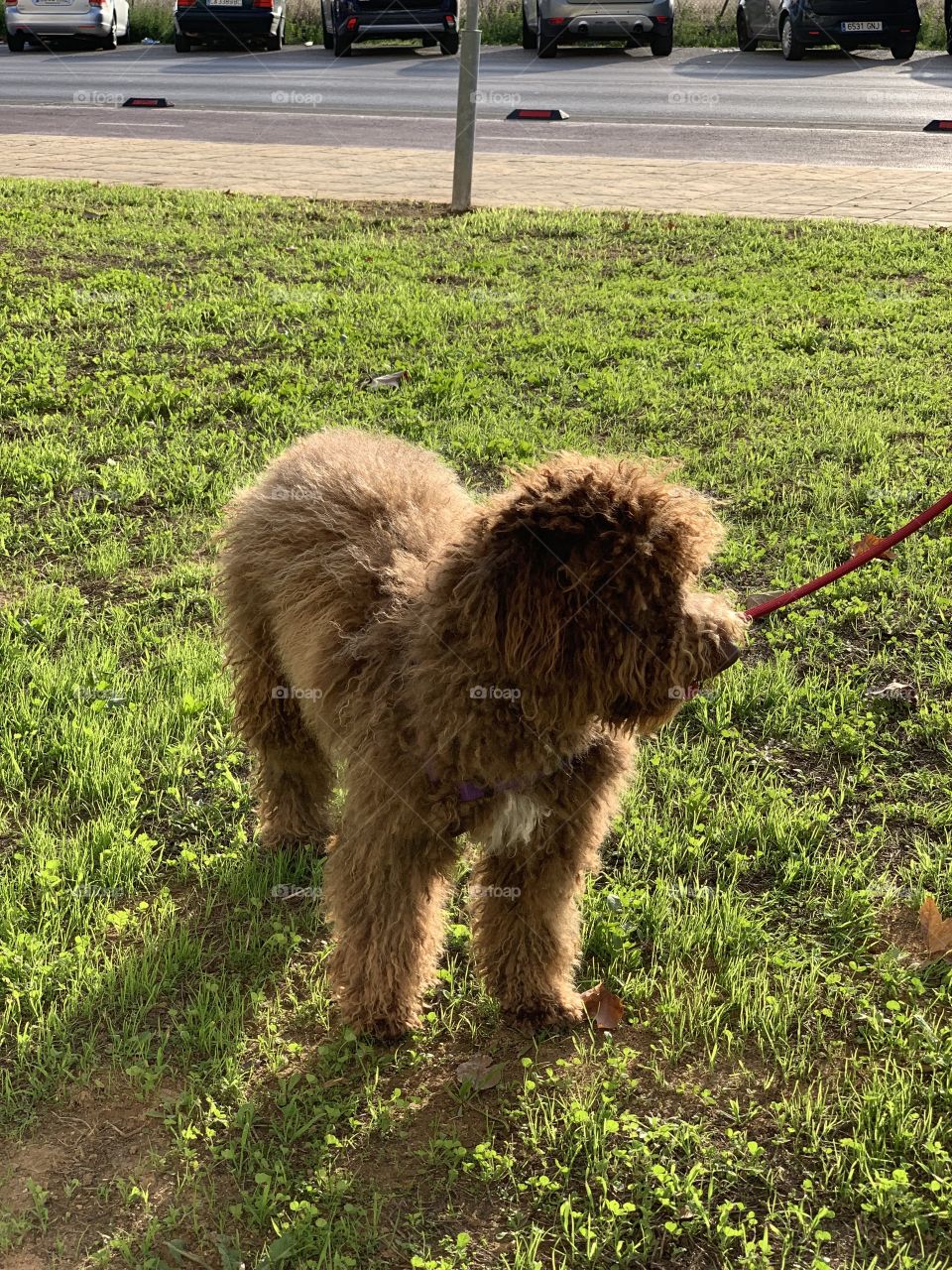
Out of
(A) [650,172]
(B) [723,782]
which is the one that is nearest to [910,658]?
(B) [723,782]

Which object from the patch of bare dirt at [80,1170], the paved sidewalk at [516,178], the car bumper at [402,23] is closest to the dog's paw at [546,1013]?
the patch of bare dirt at [80,1170]

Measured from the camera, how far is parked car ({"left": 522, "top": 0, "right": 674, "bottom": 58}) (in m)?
22.0

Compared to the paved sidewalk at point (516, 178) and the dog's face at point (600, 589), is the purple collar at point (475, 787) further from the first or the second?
the paved sidewalk at point (516, 178)

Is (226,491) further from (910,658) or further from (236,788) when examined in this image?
(910,658)

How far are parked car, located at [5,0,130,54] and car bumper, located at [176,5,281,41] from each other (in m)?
2.10

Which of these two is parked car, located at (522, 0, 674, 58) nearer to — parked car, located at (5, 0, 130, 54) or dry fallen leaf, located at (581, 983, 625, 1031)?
parked car, located at (5, 0, 130, 54)

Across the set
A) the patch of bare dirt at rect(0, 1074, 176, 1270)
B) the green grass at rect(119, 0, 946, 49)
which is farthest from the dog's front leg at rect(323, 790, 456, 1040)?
the green grass at rect(119, 0, 946, 49)

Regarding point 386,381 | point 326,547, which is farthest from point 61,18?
point 326,547

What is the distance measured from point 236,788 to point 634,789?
1.40 m

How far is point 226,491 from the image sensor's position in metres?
5.89

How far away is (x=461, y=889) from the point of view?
3.88 m

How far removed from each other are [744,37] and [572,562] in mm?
25117

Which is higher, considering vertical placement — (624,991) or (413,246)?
(413,246)

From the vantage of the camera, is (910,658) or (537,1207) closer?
(537,1207)
